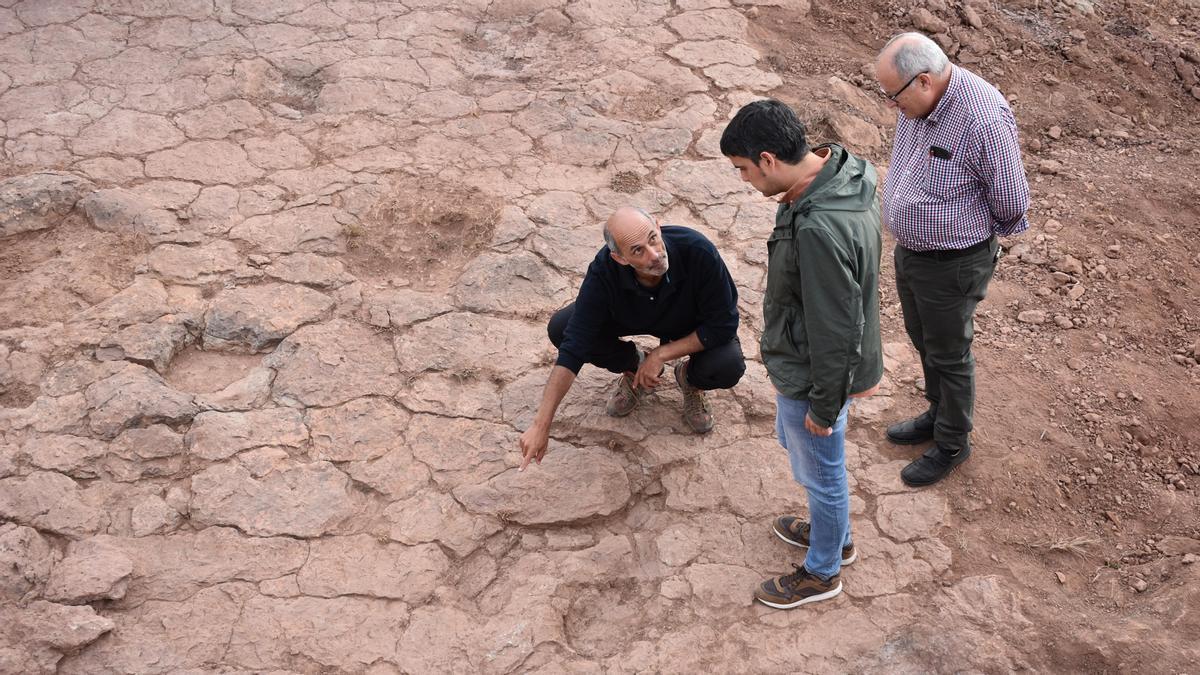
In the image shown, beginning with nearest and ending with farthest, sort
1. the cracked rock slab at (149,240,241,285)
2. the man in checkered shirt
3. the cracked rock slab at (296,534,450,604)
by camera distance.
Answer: the man in checkered shirt < the cracked rock slab at (296,534,450,604) < the cracked rock slab at (149,240,241,285)

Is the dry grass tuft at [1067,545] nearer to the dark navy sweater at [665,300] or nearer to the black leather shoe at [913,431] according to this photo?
the black leather shoe at [913,431]

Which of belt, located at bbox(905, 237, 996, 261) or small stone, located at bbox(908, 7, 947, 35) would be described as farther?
small stone, located at bbox(908, 7, 947, 35)

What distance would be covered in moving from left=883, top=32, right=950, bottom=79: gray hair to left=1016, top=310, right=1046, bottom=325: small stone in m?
1.51

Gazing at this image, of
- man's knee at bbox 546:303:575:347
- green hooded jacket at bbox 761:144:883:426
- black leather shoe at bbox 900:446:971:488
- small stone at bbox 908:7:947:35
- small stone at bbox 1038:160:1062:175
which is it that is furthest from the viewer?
small stone at bbox 908:7:947:35

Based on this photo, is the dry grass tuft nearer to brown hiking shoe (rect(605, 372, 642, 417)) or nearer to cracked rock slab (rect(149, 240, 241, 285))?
brown hiking shoe (rect(605, 372, 642, 417))

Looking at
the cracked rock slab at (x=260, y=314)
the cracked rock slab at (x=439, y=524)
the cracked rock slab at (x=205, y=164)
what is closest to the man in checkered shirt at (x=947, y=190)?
the cracked rock slab at (x=439, y=524)

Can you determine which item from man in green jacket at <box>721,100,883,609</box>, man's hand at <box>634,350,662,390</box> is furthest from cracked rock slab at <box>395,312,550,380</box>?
man in green jacket at <box>721,100,883,609</box>

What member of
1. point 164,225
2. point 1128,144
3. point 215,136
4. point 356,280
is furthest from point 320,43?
point 1128,144

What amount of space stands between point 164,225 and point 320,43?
1.59 meters

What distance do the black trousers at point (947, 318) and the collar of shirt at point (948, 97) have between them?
39 cm

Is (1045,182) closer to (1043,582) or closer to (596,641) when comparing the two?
(1043,582)

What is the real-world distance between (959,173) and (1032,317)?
1.35 m

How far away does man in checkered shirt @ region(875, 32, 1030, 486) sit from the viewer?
101 inches

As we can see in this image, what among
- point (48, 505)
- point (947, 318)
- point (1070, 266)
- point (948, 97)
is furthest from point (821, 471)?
point (48, 505)
